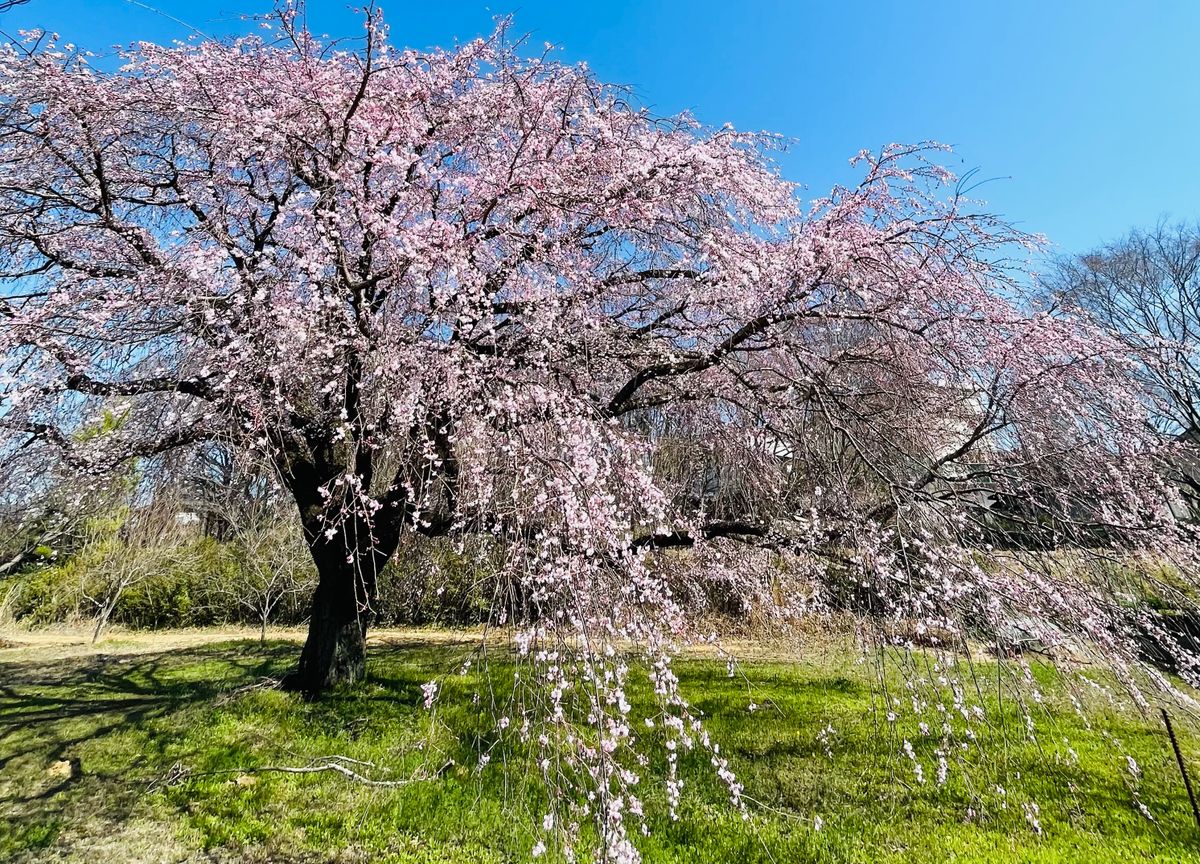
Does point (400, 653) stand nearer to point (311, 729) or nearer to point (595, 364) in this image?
point (311, 729)

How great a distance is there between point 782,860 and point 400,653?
6.25 m

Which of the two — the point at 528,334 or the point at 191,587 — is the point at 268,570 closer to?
the point at 191,587

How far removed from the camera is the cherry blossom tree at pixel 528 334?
11.1ft

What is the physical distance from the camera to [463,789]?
4.27 meters

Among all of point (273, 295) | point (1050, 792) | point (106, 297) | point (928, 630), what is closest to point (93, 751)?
point (106, 297)

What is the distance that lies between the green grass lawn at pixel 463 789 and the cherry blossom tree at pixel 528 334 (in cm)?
79

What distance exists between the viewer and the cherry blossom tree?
3393 millimetres

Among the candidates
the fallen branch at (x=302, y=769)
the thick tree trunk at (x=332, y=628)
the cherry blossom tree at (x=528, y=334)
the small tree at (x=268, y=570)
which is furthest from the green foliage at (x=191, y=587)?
the cherry blossom tree at (x=528, y=334)

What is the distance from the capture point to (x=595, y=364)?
4973 millimetres

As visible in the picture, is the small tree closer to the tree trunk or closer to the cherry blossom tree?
the tree trunk

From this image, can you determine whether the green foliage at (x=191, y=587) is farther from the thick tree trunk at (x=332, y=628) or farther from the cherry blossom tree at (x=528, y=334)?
the cherry blossom tree at (x=528, y=334)

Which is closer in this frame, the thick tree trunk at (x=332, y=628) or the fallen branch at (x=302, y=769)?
the fallen branch at (x=302, y=769)

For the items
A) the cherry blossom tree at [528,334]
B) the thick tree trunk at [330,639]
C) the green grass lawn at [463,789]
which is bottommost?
the green grass lawn at [463,789]

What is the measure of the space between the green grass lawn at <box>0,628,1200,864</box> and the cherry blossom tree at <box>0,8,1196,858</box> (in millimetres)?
794
